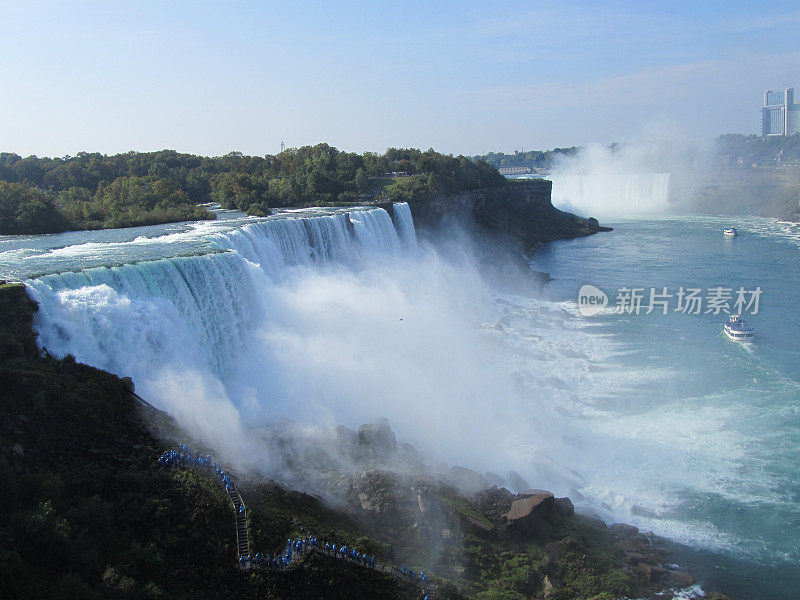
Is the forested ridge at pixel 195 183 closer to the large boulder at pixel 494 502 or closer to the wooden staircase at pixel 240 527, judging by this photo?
the wooden staircase at pixel 240 527

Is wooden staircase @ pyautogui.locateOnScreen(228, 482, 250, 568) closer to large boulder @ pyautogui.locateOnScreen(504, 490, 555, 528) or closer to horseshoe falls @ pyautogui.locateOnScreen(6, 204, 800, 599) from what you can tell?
horseshoe falls @ pyautogui.locateOnScreen(6, 204, 800, 599)

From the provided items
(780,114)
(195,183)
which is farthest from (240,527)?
(780,114)

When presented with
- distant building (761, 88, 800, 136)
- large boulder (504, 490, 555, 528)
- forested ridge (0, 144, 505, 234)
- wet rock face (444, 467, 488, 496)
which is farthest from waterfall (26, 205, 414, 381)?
distant building (761, 88, 800, 136)

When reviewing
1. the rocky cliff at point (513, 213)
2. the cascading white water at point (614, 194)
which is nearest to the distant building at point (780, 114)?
the cascading white water at point (614, 194)

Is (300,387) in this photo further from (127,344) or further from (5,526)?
(5,526)

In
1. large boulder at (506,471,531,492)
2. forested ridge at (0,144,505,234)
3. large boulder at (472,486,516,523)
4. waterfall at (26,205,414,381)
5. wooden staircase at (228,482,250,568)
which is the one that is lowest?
large boulder at (506,471,531,492)
